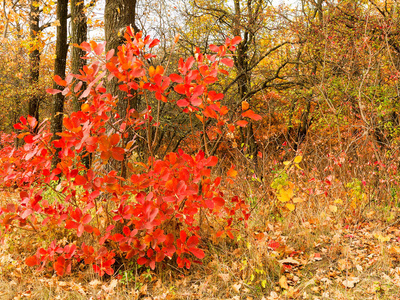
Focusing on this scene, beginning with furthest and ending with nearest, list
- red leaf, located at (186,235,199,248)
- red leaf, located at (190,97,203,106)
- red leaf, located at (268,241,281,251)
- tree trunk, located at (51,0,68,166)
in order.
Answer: tree trunk, located at (51,0,68,166) → red leaf, located at (268,241,281,251) → red leaf, located at (186,235,199,248) → red leaf, located at (190,97,203,106)

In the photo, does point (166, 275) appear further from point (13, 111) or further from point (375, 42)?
point (13, 111)

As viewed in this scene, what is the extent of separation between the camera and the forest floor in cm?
234

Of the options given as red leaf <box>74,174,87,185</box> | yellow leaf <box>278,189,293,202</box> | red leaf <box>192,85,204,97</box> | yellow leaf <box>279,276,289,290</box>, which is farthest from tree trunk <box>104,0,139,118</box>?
yellow leaf <box>279,276,289,290</box>

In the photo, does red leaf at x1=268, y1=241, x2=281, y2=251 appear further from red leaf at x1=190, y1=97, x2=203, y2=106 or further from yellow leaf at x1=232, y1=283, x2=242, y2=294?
red leaf at x1=190, y1=97, x2=203, y2=106

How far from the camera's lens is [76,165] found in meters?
2.50

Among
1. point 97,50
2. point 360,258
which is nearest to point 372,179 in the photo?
point 360,258

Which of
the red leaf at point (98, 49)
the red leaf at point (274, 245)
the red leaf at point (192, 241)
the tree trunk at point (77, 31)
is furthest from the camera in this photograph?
the tree trunk at point (77, 31)

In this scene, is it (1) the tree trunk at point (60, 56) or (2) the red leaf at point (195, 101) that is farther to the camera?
(1) the tree trunk at point (60, 56)

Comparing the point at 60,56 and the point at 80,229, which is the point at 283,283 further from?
the point at 60,56

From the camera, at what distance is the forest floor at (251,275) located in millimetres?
2342

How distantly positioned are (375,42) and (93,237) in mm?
5461

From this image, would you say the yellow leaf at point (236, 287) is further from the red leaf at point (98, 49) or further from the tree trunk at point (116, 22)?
the tree trunk at point (116, 22)

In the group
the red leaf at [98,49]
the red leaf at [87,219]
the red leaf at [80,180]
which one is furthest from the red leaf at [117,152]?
the red leaf at [98,49]

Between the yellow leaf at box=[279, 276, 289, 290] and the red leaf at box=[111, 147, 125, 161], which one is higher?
the red leaf at box=[111, 147, 125, 161]
